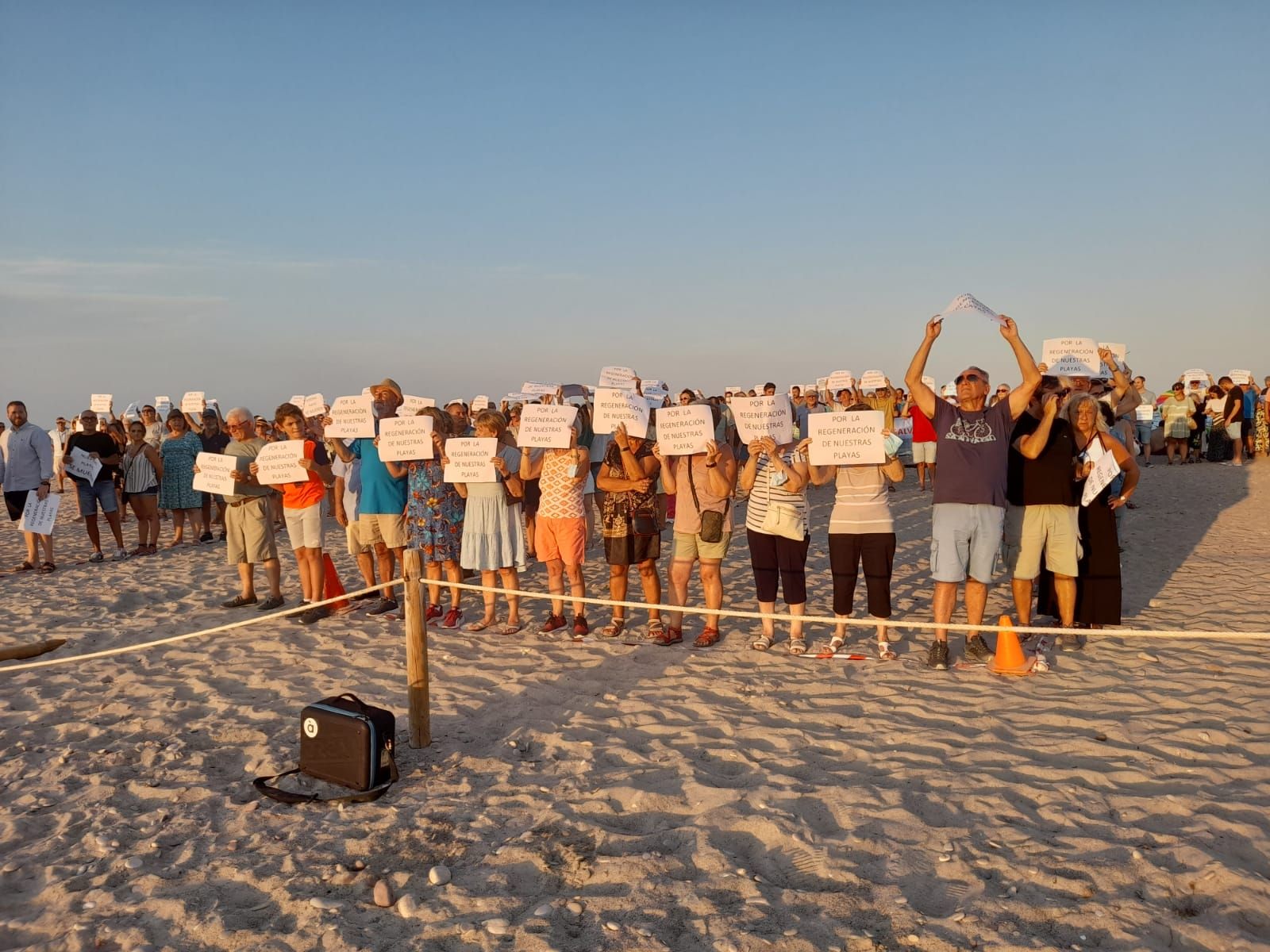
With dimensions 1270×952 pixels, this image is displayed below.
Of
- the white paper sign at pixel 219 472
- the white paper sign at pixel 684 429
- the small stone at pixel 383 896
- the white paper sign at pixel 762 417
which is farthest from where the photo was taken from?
the white paper sign at pixel 219 472

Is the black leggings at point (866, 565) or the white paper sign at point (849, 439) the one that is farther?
the black leggings at point (866, 565)

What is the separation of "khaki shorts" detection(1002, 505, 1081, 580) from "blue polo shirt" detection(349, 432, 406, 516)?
532cm

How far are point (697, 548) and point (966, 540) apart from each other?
2081 mm

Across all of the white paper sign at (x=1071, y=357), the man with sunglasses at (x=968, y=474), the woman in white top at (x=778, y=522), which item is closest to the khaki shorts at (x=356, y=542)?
the woman in white top at (x=778, y=522)

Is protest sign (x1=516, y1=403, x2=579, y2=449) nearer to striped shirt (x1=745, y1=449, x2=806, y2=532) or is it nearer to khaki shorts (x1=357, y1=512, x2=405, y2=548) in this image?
striped shirt (x1=745, y1=449, x2=806, y2=532)

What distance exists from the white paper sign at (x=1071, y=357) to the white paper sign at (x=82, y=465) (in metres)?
11.6

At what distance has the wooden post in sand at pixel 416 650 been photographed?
475cm

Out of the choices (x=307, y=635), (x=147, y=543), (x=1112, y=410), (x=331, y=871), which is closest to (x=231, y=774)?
(x=331, y=871)

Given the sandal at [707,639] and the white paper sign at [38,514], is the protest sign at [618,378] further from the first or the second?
the white paper sign at [38,514]

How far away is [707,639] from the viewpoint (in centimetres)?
698

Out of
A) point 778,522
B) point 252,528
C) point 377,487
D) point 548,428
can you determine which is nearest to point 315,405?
point 252,528

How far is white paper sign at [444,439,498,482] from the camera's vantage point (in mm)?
7215

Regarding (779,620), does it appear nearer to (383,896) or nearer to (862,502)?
(862,502)

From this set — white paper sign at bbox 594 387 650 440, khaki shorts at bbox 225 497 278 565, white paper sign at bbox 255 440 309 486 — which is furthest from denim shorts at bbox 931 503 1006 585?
khaki shorts at bbox 225 497 278 565
